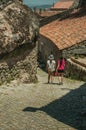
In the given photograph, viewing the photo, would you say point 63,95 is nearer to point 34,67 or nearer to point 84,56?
point 34,67

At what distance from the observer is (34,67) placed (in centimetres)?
2309

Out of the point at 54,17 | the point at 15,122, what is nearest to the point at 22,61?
the point at 15,122

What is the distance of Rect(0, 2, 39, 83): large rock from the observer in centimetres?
2139

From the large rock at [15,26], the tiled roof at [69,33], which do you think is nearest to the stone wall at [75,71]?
the tiled roof at [69,33]

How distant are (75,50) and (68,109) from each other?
14.8 metres

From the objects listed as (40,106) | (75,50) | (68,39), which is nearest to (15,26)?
(40,106)

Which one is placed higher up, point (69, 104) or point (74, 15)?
point (69, 104)

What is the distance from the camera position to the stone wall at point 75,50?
3030cm

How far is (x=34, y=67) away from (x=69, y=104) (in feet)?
21.3

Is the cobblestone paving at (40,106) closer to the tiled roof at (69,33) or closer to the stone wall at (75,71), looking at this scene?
the stone wall at (75,71)

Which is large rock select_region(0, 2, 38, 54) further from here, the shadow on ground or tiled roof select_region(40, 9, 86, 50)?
tiled roof select_region(40, 9, 86, 50)

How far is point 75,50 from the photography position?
100ft

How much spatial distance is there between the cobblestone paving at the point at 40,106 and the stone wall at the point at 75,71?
2805 mm

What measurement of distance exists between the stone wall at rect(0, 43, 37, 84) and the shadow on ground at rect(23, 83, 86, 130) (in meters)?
3.99
